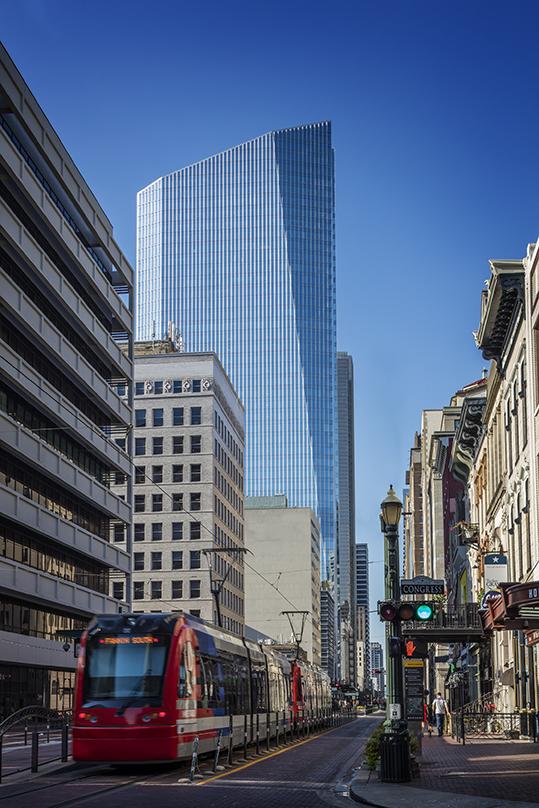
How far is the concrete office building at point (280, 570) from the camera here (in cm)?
18400

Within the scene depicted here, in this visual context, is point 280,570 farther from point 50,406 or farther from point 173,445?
point 50,406

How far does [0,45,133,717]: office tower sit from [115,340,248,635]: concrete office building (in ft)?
146

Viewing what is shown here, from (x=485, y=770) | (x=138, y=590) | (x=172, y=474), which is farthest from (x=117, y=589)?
(x=485, y=770)

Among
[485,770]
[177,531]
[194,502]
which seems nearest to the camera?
[485,770]

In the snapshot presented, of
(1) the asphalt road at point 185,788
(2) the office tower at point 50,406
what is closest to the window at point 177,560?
(2) the office tower at point 50,406

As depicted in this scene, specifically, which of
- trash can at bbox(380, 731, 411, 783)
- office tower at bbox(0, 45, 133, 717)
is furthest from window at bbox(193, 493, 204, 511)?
trash can at bbox(380, 731, 411, 783)

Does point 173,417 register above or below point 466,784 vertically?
above

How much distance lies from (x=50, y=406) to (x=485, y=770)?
38935mm

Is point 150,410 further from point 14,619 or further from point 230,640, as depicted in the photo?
point 230,640

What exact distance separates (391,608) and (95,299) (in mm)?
52026

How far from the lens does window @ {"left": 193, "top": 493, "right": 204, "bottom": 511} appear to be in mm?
121188

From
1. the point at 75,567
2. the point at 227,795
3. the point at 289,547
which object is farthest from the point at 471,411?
the point at 289,547

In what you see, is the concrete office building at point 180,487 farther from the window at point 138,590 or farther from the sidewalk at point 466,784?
the sidewalk at point 466,784

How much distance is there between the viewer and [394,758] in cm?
2389
